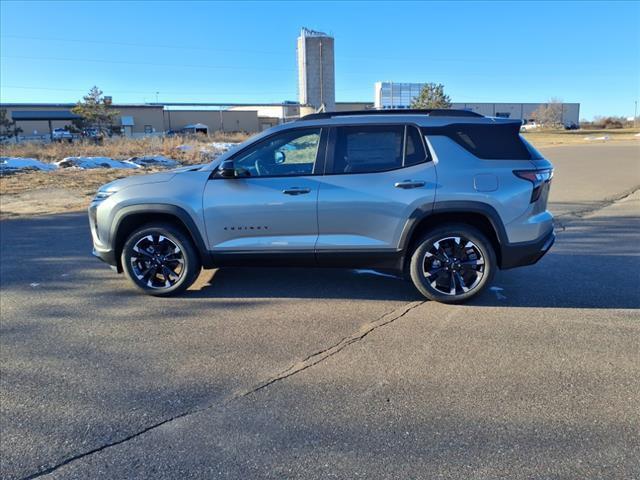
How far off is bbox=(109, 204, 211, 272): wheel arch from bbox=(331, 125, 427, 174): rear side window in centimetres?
158

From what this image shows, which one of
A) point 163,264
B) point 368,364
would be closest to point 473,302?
point 368,364

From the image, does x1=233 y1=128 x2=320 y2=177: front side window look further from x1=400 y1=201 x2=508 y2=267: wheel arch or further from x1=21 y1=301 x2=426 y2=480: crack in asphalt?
x1=21 y1=301 x2=426 y2=480: crack in asphalt

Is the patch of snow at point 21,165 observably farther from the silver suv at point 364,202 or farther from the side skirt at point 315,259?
the side skirt at point 315,259

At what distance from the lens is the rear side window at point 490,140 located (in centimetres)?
486

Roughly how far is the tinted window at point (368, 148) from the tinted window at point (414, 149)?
0.22ft

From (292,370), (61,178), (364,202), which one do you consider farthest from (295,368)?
(61,178)

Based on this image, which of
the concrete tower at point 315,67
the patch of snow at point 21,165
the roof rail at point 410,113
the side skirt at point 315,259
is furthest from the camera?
the concrete tower at point 315,67

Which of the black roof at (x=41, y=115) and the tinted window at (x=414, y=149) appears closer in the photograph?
the tinted window at (x=414, y=149)

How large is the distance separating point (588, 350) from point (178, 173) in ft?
13.7

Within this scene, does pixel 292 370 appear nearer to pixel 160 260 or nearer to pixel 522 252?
pixel 160 260

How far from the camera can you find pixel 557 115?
4210 inches

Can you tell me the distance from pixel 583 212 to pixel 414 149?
716 centimetres

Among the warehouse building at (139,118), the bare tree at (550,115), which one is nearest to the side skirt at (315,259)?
the warehouse building at (139,118)

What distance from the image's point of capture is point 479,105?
118m
